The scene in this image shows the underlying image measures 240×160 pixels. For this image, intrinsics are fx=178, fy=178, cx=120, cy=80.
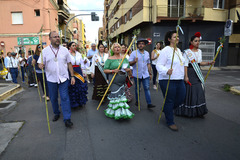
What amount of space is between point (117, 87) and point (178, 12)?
1639 cm

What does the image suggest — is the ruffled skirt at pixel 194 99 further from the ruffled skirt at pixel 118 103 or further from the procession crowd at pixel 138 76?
the ruffled skirt at pixel 118 103

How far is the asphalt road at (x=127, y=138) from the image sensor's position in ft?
8.80

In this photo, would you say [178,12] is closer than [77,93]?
No

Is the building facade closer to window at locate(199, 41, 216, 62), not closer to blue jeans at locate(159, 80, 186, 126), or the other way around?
window at locate(199, 41, 216, 62)

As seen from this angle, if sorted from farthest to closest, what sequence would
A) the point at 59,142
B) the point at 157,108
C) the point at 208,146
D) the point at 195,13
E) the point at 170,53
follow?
the point at 195,13
the point at 157,108
the point at 170,53
the point at 59,142
the point at 208,146

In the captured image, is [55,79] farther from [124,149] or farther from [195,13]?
[195,13]

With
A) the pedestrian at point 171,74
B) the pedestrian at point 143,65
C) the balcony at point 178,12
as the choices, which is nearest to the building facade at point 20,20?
the balcony at point 178,12

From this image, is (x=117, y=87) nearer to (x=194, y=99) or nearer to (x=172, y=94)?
(x=172, y=94)

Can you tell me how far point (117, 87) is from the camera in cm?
402

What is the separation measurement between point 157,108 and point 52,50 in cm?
307

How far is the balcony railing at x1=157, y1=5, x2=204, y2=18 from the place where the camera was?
17.1 m

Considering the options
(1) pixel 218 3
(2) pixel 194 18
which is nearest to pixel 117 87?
(2) pixel 194 18

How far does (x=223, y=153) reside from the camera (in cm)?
268

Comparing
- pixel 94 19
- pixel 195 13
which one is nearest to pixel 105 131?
pixel 94 19
